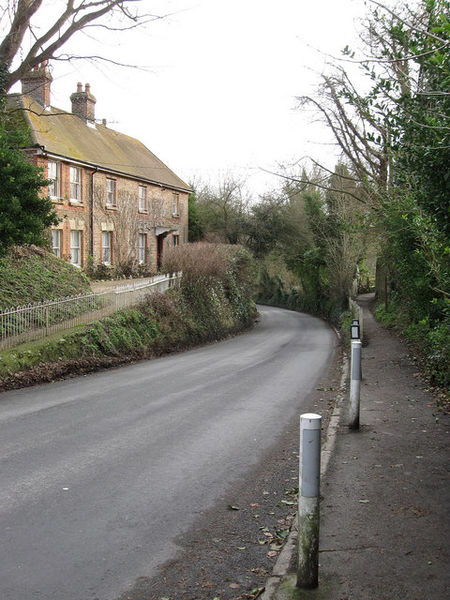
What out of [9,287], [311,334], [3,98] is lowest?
[311,334]

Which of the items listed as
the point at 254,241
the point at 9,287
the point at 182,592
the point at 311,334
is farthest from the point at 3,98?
Answer: the point at 254,241

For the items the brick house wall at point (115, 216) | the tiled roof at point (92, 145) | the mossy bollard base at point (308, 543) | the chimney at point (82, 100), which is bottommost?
the mossy bollard base at point (308, 543)

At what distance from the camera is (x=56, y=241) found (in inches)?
1030

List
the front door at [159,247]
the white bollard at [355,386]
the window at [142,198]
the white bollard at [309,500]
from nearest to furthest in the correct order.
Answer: the white bollard at [309,500] < the white bollard at [355,386] < the window at [142,198] < the front door at [159,247]

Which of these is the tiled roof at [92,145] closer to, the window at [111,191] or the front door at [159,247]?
the window at [111,191]

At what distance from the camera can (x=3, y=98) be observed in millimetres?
15477

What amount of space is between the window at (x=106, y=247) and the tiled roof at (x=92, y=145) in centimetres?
341

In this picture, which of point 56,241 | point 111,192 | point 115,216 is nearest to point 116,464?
point 56,241

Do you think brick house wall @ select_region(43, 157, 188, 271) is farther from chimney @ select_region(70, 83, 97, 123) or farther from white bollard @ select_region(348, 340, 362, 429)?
white bollard @ select_region(348, 340, 362, 429)

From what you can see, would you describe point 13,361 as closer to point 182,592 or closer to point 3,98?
point 3,98

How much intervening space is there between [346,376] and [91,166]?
763 inches

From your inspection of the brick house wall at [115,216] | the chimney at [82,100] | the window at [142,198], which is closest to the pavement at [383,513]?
the brick house wall at [115,216]

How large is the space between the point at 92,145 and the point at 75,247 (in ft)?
21.9

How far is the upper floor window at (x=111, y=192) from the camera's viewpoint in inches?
1204
